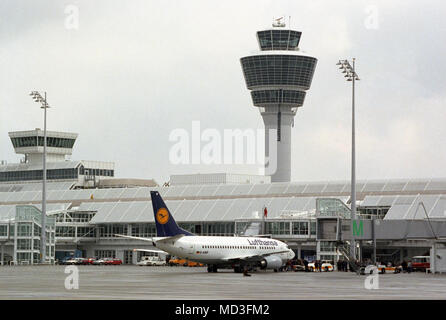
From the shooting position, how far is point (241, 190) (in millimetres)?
149250

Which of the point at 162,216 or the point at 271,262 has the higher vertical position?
the point at 162,216

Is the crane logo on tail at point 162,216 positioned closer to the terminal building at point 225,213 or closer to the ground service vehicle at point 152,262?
the terminal building at point 225,213

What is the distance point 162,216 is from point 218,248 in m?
6.59

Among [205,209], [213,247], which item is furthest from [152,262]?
[213,247]

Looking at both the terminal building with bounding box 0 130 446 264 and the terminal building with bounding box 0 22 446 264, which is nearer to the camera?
the terminal building with bounding box 0 22 446 264

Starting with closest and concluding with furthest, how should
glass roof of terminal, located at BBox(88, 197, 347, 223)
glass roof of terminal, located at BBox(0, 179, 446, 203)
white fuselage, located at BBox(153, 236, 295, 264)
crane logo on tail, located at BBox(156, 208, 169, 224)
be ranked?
white fuselage, located at BBox(153, 236, 295, 264) < crane logo on tail, located at BBox(156, 208, 169, 224) < glass roof of terminal, located at BBox(0, 179, 446, 203) < glass roof of terminal, located at BBox(88, 197, 347, 223)

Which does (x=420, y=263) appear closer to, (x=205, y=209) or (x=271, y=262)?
(x=271, y=262)

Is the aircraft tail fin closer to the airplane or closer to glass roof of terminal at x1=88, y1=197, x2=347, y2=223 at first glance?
the airplane

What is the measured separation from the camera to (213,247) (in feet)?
265

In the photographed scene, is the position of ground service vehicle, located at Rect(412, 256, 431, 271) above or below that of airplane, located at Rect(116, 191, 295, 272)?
below

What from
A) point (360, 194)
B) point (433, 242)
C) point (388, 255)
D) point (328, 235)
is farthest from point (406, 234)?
→ point (360, 194)

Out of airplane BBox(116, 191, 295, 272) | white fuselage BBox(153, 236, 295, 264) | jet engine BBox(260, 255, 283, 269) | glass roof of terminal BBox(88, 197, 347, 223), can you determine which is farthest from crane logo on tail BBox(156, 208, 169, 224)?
glass roof of terminal BBox(88, 197, 347, 223)

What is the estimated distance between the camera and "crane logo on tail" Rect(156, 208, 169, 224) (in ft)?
258

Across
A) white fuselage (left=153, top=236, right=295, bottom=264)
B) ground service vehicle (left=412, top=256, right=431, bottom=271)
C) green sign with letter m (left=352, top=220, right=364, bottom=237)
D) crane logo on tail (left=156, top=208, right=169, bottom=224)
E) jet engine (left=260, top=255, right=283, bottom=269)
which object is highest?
crane logo on tail (left=156, top=208, right=169, bottom=224)
